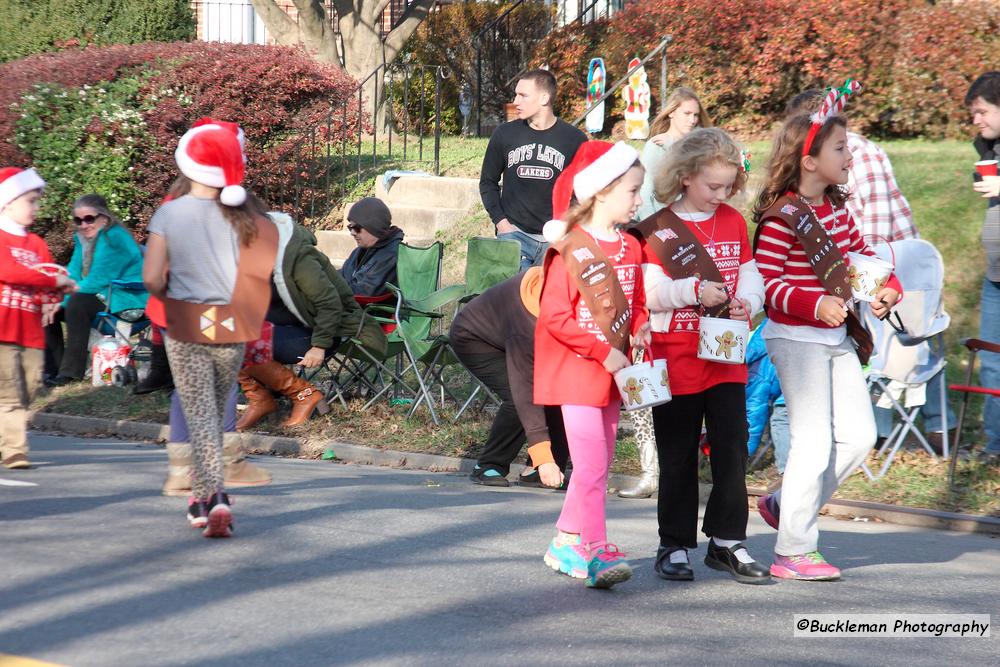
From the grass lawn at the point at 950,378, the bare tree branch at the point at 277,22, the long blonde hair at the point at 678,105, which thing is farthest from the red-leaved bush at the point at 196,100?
the long blonde hair at the point at 678,105

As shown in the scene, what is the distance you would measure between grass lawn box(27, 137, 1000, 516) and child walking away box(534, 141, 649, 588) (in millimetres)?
1854

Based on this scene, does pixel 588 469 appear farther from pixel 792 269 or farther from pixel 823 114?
pixel 823 114

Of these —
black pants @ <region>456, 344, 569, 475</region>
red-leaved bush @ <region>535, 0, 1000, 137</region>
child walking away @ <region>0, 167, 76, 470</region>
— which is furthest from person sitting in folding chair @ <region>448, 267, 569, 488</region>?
red-leaved bush @ <region>535, 0, 1000, 137</region>

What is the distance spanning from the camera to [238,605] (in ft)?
17.7

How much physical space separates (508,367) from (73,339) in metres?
6.48

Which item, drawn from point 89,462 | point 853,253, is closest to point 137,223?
Answer: point 89,462

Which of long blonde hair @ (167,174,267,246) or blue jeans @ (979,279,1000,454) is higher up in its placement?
long blonde hair @ (167,174,267,246)

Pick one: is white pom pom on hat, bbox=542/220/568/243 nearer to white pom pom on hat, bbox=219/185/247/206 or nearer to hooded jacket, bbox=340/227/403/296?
white pom pom on hat, bbox=219/185/247/206

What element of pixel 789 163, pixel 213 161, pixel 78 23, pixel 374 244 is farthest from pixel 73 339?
pixel 78 23

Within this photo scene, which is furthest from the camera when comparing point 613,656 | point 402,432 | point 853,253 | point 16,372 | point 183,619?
point 402,432

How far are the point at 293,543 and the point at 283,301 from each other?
3.94 metres

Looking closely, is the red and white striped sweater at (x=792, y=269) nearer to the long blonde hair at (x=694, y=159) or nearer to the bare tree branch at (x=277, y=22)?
the long blonde hair at (x=694, y=159)

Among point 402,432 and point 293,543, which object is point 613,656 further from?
point 402,432

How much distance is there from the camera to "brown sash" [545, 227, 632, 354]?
218 inches
